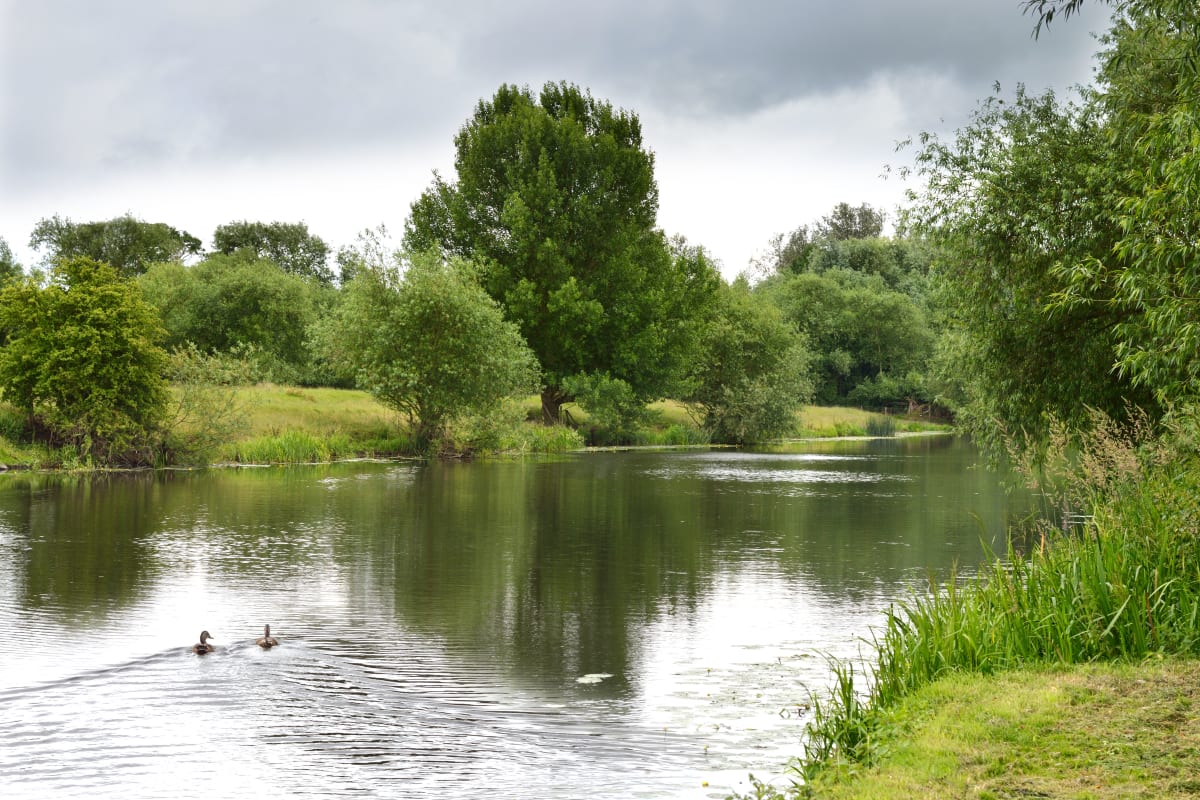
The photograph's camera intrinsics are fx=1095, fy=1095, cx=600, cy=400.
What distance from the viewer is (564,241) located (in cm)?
5719

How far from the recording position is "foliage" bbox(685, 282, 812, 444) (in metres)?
65.4

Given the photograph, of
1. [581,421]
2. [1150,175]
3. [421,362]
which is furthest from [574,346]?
[1150,175]

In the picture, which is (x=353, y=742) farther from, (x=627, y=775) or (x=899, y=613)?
(x=899, y=613)

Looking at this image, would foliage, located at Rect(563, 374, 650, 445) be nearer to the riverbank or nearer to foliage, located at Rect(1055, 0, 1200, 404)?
the riverbank

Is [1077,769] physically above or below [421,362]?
below

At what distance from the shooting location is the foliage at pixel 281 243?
99688 millimetres

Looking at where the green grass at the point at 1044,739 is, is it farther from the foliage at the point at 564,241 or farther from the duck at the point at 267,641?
the foliage at the point at 564,241

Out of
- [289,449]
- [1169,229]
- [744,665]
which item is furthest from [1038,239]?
[289,449]

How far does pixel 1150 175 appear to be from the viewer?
11477mm

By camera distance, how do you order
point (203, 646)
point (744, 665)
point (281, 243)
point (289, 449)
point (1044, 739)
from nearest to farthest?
point (1044, 739)
point (744, 665)
point (203, 646)
point (289, 449)
point (281, 243)

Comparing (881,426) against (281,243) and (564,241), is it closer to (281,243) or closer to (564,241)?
(564,241)

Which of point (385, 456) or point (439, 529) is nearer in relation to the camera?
point (439, 529)

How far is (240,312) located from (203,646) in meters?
57.4

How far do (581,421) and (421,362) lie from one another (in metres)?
15.7
